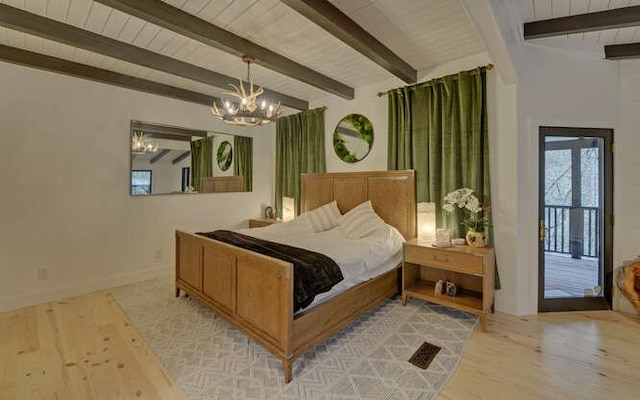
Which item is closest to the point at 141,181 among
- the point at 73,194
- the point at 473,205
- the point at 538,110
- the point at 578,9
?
the point at 73,194

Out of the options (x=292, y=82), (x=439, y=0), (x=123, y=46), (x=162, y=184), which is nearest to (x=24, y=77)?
(x=123, y=46)

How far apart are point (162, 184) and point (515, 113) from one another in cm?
466

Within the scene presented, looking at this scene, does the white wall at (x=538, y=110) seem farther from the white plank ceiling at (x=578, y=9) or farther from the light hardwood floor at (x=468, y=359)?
the light hardwood floor at (x=468, y=359)

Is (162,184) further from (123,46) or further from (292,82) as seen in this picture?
(292,82)

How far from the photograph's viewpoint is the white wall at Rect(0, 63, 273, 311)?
3.22 meters

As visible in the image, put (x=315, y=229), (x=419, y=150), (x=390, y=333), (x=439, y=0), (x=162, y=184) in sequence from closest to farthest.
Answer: (x=439, y=0) → (x=390, y=333) → (x=419, y=150) → (x=315, y=229) → (x=162, y=184)

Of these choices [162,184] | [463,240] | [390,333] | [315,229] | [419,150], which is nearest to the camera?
[390,333]

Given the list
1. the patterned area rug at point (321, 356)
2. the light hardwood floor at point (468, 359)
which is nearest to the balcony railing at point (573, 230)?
the light hardwood floor at point (468, 359)

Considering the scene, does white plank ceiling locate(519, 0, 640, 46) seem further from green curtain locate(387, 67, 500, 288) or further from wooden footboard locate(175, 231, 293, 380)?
wooden footboard locate(175, 231, 293, 380)

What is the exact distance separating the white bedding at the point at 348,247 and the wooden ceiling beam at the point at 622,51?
292 cm

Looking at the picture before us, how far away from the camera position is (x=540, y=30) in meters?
2.78

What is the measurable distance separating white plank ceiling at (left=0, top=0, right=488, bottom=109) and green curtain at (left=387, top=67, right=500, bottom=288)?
0.36 m

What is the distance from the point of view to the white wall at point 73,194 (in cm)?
322

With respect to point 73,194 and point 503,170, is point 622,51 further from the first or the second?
point 73,194
